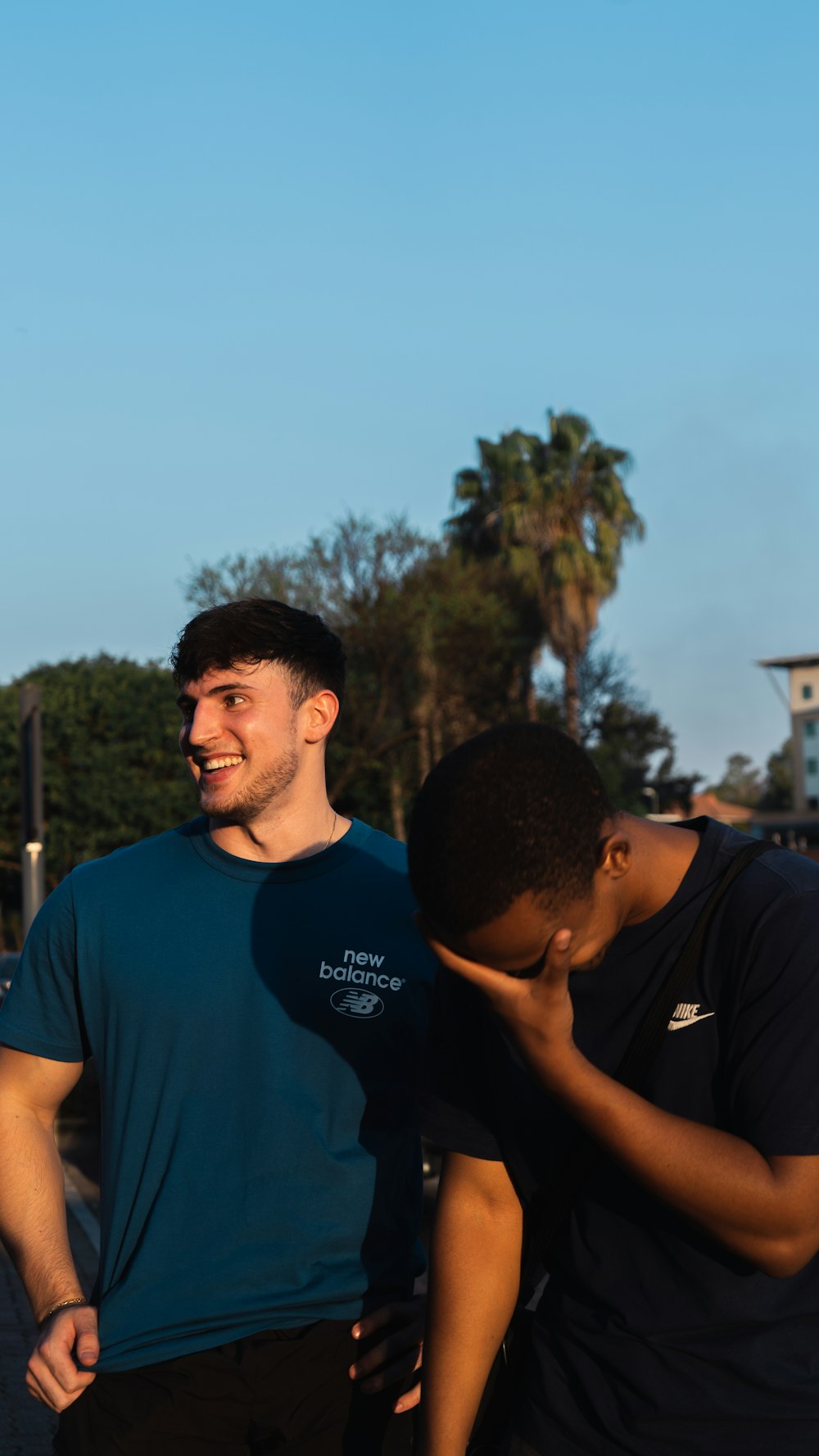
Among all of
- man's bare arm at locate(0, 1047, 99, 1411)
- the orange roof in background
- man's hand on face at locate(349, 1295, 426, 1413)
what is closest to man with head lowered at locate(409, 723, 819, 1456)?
man's hand on face at locate(349, 1295, 426, 1413)

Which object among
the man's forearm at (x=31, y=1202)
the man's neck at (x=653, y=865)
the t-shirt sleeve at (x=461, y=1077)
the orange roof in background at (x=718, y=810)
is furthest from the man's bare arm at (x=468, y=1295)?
the orange roof in background at (x=718, y=810)

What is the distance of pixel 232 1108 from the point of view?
2807mm

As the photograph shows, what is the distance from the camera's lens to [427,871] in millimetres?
1865

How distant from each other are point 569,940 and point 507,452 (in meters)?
35.5

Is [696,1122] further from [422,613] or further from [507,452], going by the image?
[507,452]

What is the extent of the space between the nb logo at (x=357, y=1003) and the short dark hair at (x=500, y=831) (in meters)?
1.06

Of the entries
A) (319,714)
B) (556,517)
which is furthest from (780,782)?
(319,714)

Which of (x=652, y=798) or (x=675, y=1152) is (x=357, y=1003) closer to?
(x=675, y=1152)

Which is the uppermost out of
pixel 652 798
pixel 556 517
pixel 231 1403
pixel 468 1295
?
pixel 556 517

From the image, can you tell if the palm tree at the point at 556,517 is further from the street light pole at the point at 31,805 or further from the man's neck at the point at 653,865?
the man's neck at the point at 653,865

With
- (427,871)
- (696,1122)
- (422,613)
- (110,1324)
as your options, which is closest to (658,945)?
(696,1122)

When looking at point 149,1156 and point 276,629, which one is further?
point 276,629

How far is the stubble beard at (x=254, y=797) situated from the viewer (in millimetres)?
3070

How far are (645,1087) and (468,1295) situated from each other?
0.52 metres
